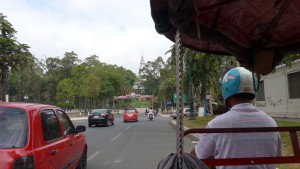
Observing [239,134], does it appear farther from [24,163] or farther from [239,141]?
[24,163]

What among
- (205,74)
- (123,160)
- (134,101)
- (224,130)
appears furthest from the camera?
(134,101)

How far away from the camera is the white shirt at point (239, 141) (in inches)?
108

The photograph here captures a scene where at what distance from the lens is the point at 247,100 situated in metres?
3.00

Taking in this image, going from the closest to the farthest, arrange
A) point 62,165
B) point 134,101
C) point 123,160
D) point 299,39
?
point 299,39, point 62,165, point 123,160, point 134,101

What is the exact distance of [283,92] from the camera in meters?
26.1

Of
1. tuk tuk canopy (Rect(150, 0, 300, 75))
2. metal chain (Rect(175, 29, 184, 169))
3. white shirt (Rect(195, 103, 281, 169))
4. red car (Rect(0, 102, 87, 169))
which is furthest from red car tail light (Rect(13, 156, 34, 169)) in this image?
metal chain (Rect(175, 29, 184, 169))

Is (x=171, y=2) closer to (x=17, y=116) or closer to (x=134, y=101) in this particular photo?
(x=17, y=116)

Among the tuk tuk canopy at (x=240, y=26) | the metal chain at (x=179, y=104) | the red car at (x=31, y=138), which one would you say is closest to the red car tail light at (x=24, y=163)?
the red car at (x=31, y=138)

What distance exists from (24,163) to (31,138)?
47cm

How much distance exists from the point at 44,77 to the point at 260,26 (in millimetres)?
96920

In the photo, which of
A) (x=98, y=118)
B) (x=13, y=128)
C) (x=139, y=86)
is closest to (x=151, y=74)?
(x=139, y=86)

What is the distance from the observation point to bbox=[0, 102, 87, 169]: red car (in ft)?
15.2

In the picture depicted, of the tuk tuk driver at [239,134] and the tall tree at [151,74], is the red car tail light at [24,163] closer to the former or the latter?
the tuk tuk driver at [239,134]

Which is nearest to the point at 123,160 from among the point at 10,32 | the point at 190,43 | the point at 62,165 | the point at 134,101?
the point at 62,165
